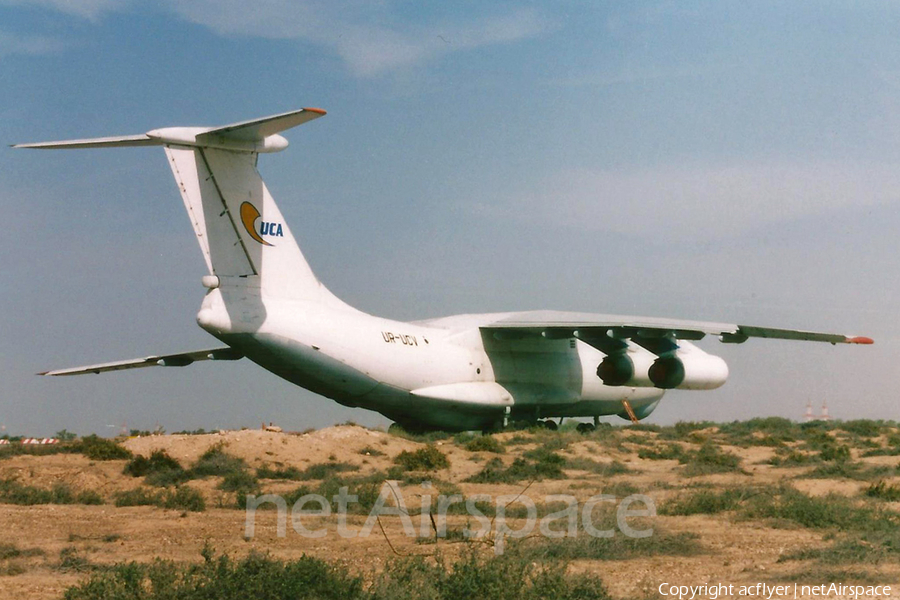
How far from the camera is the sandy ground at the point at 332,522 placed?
6332 mm

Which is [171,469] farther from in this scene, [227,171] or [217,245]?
[227,171]

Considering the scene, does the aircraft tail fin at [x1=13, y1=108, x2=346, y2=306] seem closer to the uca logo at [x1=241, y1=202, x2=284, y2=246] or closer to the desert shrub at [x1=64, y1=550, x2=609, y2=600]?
the uca logo at [x1=241, y1=202, x2=284, y2=246]

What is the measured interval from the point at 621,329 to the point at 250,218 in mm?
6973

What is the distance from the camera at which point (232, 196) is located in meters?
13.3

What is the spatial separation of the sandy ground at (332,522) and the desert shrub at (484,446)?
0.16 m

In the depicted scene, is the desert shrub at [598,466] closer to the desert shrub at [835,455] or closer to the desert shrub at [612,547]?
the desert shrub at [835,455]

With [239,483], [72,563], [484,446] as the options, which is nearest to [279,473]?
[239,483]

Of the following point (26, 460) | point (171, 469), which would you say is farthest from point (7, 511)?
point (26, 460)

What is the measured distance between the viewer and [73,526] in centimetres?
865

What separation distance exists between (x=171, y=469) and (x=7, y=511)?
3.07m

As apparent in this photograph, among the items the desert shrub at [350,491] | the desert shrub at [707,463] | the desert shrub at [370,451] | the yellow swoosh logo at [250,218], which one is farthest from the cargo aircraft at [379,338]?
the desert shrub at [350,491]

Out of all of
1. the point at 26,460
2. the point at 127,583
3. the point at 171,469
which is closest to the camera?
the point at 127,583

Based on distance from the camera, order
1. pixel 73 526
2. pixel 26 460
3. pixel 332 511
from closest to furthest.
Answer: pixel 73 526
pixel 332 511
pixel 26 460

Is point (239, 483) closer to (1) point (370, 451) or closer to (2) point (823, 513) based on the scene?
(1) point (370, 451)
